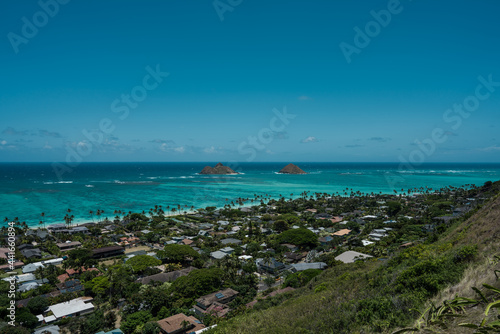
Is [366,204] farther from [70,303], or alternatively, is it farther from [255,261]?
[70,303]

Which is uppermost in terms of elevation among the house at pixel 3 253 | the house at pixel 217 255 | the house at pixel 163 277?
the house at pixel 163 277

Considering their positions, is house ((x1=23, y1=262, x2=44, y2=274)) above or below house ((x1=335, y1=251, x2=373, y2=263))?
below

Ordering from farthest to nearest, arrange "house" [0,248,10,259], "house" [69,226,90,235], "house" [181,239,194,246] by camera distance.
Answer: "house" [69,226,90,235] → "house" [181,239,194,246] → "house" [0,248,10,259]

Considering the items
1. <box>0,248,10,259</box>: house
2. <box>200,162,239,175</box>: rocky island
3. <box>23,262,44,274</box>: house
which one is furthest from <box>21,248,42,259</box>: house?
<box>200,162,239,175</box>: rocky island

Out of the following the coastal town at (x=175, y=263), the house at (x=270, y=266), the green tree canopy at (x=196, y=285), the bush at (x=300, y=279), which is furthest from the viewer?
the house at (x=270, y=266)

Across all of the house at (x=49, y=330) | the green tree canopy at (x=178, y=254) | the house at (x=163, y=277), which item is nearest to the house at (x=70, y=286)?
the house at (x=163, y=277)

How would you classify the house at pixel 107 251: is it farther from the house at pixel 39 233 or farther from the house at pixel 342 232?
the house at pixel 342 232

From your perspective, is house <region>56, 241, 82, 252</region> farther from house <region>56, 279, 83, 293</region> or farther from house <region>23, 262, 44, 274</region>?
house <region>56, 279, 83, 293</region>

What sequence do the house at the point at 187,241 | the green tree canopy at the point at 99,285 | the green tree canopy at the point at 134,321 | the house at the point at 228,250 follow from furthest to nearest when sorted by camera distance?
the house at the point at 187,241, the house at the point at 228,250, the green tree canopy at the point at 99,285, the green tree canopy at the point at 134,321
